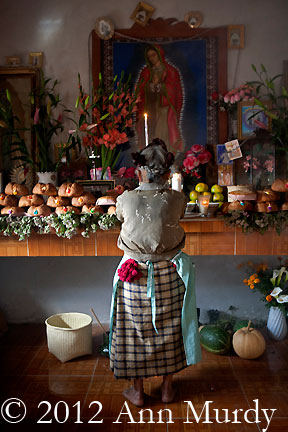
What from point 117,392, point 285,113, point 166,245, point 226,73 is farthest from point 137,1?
point 117,392

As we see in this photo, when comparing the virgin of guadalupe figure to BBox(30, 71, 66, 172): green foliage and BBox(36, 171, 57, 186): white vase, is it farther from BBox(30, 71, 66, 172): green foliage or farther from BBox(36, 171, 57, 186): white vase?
BBox(36, 171, 57, 186): white vase

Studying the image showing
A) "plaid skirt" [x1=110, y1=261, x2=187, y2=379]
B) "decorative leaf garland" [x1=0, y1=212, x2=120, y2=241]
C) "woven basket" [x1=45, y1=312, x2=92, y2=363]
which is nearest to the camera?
"plaid skirt" [x1=110, y1=261, x2=187, y2=379]

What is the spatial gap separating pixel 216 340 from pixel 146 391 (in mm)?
880

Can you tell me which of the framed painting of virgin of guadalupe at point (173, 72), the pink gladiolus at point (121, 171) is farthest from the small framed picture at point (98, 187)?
the framed painting of virgin of guadalupe at point (173, 72)

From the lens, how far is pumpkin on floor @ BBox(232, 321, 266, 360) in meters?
3.62

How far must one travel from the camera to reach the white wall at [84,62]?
13.6 feet

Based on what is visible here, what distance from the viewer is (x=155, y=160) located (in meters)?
2.71

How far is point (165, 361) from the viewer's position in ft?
9.54

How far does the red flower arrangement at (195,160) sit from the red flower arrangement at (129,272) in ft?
5.24

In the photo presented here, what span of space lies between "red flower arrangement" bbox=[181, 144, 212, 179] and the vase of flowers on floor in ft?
3.95

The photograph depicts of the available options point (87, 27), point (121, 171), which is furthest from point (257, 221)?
point (87, 27)

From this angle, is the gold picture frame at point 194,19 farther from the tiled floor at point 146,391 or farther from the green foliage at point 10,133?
the tiled floor at point 146,391

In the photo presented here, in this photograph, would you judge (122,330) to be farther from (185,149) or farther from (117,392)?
(185,149)

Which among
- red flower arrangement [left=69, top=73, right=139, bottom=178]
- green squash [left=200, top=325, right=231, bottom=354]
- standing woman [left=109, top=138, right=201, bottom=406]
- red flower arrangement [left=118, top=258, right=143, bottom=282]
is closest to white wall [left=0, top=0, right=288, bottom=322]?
red flower arrangement [left=69, top=73, right=139, bottom=178]
